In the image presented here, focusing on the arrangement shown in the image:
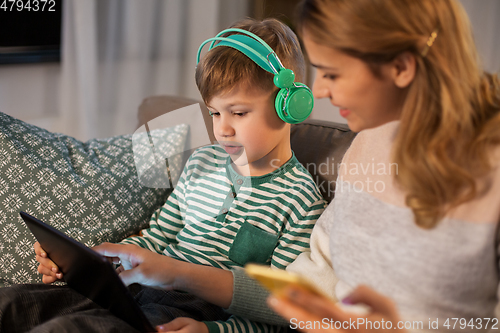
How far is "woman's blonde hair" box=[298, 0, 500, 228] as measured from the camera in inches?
24.5

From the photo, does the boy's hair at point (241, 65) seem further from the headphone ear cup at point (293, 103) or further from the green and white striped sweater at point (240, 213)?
the green and white striped sweater at point (240, 213)

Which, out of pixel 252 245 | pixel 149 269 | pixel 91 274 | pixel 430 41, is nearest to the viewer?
pixel 430 41

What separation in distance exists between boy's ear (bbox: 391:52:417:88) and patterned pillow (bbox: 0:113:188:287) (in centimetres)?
67

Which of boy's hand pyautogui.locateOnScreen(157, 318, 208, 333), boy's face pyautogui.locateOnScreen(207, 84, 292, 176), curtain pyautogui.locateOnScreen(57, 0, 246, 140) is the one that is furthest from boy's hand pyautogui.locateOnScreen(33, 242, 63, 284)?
curtain pyautogui.locateOnScreen(57, 0, 246, 140)

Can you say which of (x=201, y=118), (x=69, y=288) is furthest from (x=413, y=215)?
(x=69, y=288)

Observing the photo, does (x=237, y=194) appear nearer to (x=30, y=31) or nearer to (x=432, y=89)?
(x=432, y=89)

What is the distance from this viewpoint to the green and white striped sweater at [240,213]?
100 centimetres

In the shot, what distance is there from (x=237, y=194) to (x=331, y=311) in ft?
1.80

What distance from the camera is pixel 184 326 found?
836 millimetres

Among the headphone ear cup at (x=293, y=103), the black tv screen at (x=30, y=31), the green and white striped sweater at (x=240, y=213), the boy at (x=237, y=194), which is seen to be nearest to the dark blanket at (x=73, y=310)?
the boy at (x=237, y=194)

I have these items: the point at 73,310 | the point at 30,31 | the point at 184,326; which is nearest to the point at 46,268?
the point at 73,310

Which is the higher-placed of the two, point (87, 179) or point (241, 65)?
point (241, 65)

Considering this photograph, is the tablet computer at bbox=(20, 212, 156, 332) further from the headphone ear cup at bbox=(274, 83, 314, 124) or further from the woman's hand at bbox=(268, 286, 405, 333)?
the headphone ear cup at bbox=(274, 83, 314, 124)

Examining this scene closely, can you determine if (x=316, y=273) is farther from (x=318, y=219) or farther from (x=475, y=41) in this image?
(x=475, y=41)
